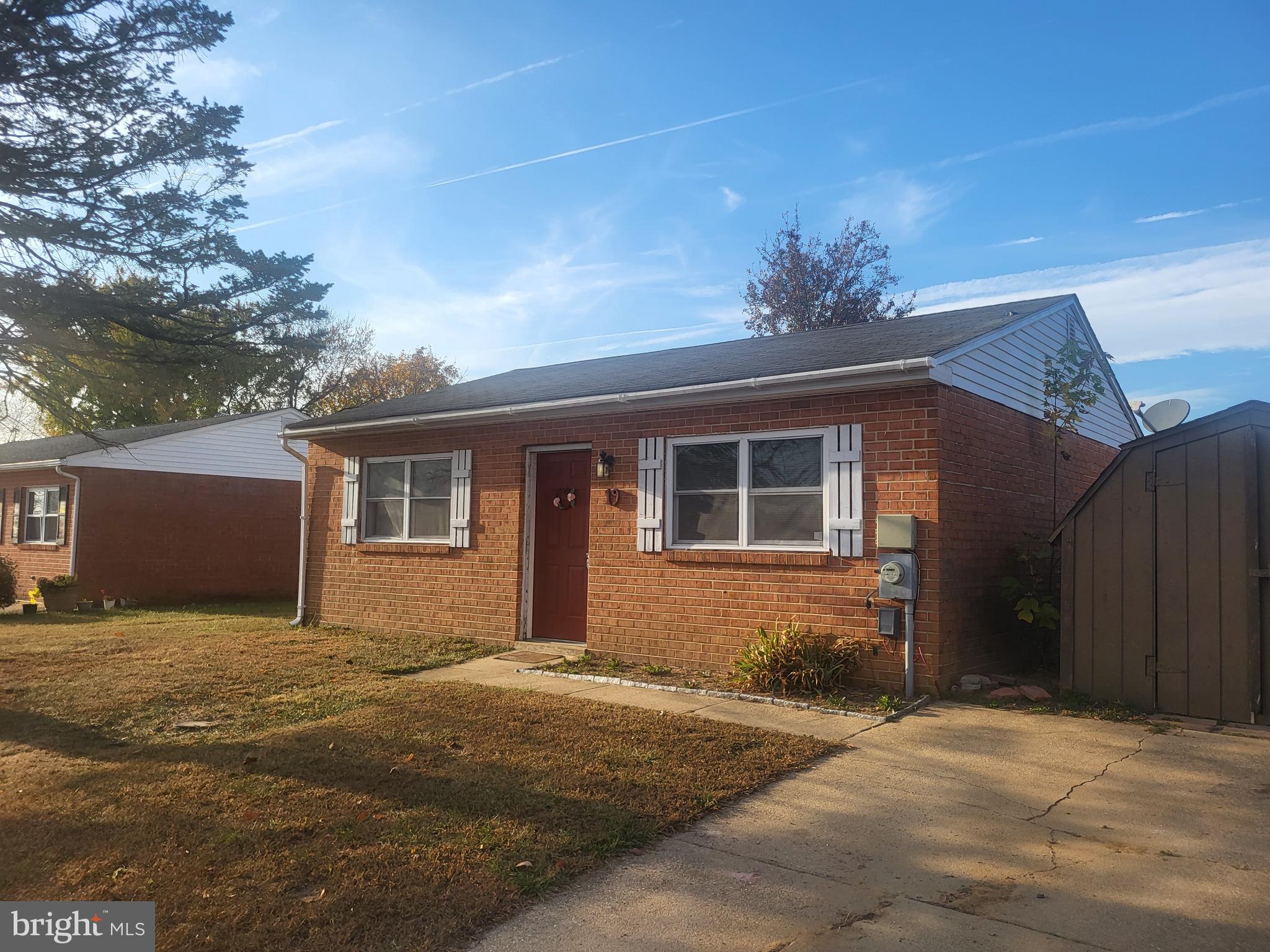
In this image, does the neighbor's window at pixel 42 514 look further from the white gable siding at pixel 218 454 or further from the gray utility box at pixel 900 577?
the gray utility box at pixel 900 577

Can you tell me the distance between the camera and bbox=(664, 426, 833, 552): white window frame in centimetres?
780

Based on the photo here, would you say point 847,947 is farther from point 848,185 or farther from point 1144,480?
point 848,185

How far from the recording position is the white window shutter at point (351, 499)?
39.0ft

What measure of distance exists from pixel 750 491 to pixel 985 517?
2.28m

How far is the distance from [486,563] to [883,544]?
5.14m

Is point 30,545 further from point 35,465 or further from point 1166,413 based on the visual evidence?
point 1166,413

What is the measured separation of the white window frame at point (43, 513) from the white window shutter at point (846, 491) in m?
17.4

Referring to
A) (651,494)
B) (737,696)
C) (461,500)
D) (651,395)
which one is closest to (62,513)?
(461,500)

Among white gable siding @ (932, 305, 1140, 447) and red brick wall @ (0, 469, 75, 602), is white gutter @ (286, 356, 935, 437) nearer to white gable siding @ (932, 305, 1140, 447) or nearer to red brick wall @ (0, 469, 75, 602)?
white gable siding @ (932, 305, 1140, 447)

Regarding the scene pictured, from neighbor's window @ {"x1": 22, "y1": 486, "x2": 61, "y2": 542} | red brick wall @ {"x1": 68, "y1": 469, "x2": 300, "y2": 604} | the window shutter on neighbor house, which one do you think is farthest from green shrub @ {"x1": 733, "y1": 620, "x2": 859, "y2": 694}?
neighbor's window @ {"x1": 22, "y1": 486, "x2": 61, "y2": 542}

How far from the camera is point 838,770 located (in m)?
5.25

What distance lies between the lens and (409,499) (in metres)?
11.4

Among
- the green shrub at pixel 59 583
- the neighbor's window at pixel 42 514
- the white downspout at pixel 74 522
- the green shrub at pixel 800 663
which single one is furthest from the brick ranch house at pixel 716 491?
the neighbor's window at pixel 42 514

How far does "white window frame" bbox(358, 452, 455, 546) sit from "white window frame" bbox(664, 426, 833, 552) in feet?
10.9
